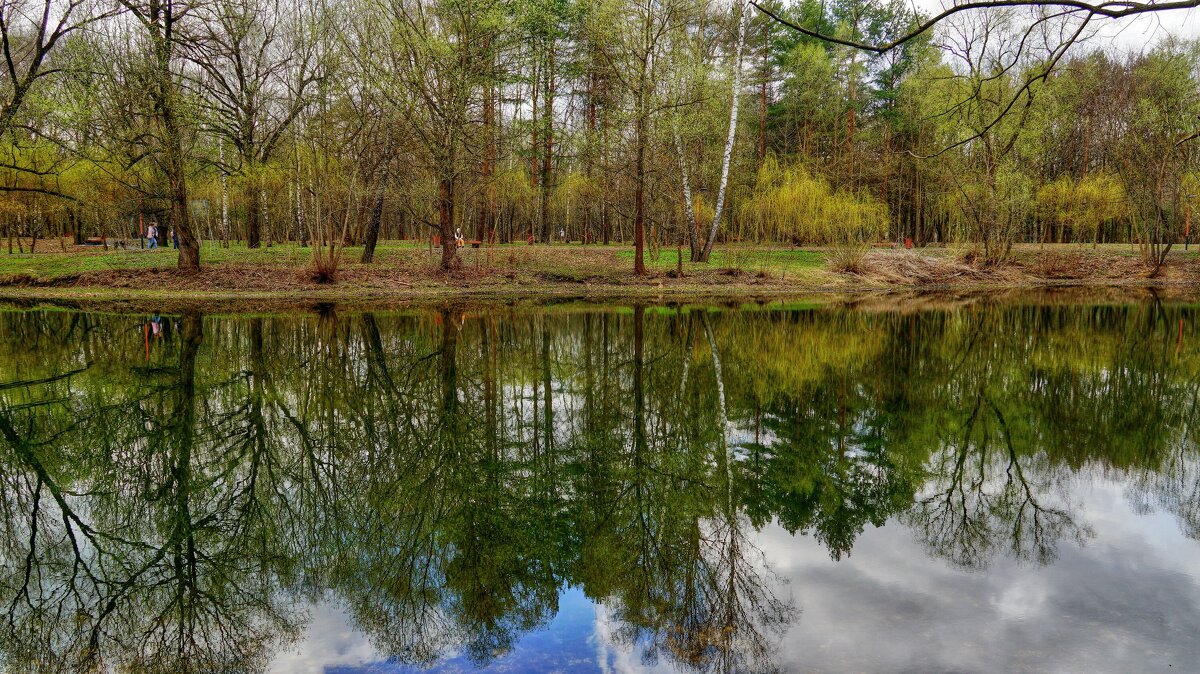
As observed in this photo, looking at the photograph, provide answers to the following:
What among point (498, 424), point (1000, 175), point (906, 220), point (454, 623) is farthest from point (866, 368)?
point (906, 220)

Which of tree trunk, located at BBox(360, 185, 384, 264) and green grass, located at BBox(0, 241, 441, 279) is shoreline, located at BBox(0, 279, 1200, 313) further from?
tree trunk, located at BBox(360, 185, 384, 264)

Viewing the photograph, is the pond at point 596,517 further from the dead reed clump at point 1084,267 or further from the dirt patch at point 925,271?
the dead reed clump at point 1084,267

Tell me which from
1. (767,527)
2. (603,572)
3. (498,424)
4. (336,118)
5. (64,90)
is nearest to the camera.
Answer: (603,572)

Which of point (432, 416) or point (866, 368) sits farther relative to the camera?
point (866, 368)

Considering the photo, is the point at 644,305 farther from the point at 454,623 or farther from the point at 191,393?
the point at 454,623

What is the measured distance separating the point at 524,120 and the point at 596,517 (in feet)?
82.9

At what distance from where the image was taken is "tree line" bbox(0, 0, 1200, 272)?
22281mm

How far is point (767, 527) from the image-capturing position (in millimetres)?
5691

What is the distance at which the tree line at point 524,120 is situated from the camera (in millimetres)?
22281

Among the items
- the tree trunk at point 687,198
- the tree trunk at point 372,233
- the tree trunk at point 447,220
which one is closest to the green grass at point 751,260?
the tree trunk at point 687,198

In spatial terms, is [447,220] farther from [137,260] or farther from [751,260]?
[751,260]

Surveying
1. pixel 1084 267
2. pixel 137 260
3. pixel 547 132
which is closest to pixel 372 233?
pixel 137 260

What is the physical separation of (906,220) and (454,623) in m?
50.7

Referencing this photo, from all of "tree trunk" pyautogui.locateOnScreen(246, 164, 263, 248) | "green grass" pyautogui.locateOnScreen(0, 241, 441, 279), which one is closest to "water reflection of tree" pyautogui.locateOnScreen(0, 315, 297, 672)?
"green grass" pyautogui.locateOnScreen(0, 241, 441, 279)
